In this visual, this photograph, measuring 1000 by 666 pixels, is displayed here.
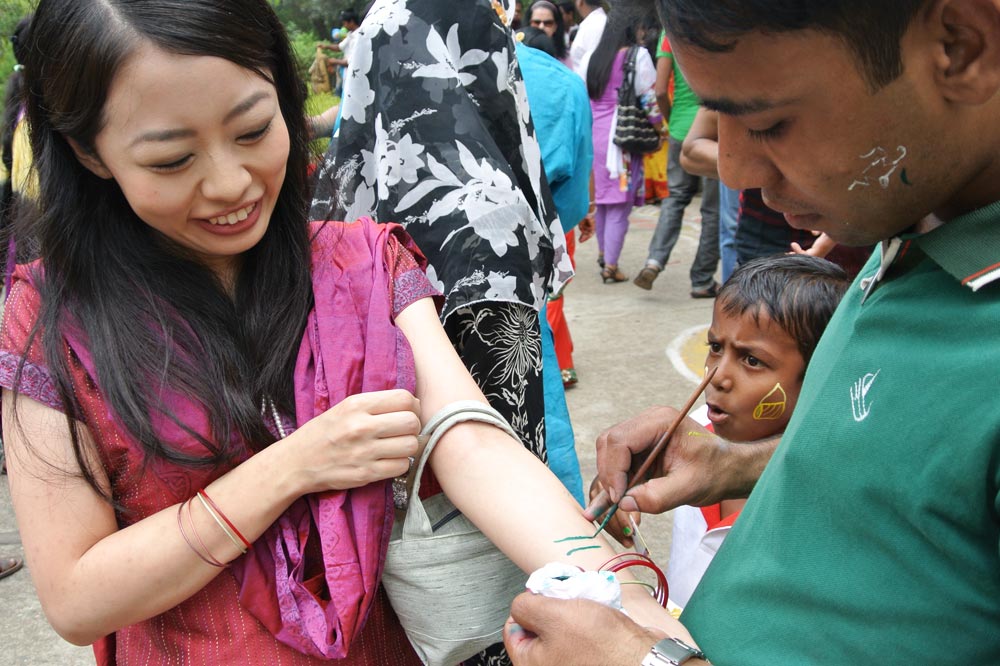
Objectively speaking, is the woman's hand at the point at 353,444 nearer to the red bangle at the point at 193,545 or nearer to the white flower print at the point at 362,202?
the red bangle at the point at 193,545

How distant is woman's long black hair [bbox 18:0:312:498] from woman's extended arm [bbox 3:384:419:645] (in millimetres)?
53

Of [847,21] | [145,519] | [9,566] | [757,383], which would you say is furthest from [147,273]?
[9,566]

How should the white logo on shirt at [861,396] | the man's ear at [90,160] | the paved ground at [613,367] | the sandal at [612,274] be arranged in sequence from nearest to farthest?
the white logo on shirt at [861,396]
the man's ear at [90,160]
the paved ground at [613,367]
the sandal at [612,274]

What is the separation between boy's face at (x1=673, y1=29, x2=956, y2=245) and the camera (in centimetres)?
83

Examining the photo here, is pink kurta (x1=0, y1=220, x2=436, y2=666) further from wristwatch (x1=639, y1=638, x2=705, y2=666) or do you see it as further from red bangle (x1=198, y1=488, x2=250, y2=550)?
wristwatch (x1=639, y1=638, x2=705, y2=666)

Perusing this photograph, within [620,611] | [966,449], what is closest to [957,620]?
[966,449]

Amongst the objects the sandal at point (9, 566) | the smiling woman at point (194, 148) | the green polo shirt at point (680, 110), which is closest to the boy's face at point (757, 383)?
the smiling woman at point (194, 148)

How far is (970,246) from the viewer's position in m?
0.84

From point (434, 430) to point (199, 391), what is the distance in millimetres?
359

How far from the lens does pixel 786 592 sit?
97cm

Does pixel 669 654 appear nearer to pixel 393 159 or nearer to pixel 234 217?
pixel 234 217

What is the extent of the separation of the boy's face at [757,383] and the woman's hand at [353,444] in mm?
1058

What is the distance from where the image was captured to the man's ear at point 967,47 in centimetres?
77

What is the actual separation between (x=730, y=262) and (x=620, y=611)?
395 cm
